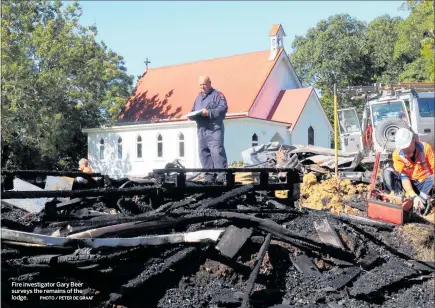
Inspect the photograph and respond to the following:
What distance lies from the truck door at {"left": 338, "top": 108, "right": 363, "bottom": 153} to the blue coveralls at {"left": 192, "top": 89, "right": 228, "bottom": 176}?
8652 millimetres

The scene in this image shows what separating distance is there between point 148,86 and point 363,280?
3388 centimetres

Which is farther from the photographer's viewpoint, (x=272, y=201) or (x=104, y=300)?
(x=272, y=201)

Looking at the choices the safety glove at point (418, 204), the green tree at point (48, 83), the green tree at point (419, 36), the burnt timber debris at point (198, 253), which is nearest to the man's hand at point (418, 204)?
the safety glove at point (418, 204)

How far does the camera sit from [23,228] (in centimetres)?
469

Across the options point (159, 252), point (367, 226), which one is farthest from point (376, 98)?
point (159, 252)

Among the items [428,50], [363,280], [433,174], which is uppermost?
[428,50]

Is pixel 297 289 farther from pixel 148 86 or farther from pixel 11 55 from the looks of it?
pixel 148 86

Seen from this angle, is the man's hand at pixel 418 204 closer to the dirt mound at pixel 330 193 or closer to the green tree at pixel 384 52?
the dirt mound at pixel 330 193

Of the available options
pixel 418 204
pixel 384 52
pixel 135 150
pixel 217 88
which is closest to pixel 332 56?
pixel 384 52

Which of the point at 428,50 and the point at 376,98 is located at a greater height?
the point at 428,50

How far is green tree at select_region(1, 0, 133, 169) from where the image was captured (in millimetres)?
29562

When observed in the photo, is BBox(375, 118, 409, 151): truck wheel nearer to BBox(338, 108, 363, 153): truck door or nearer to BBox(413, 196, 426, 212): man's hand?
BBox(338, 108, 363, 153): truck door

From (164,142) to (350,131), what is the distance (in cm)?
1625

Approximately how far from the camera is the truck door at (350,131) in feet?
54.7
